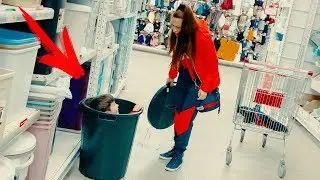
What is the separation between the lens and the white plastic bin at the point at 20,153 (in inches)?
74.2

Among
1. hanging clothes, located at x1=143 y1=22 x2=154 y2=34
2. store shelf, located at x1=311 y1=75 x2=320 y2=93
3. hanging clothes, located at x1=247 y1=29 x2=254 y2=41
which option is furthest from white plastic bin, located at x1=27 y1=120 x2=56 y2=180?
hanging clothes, located at x1=247 y1=29 x2=254 y2=41

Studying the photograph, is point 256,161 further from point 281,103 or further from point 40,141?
point 40,141

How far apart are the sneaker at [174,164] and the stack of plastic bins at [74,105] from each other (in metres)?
0.86

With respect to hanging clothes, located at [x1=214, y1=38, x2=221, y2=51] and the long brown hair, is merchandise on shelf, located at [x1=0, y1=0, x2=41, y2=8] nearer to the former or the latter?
the long brown hair

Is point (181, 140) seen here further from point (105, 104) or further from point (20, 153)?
point (20, 153)

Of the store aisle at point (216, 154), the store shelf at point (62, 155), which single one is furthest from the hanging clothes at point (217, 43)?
the store shelf at point (62, 155)

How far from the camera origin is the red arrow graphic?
7.10ft

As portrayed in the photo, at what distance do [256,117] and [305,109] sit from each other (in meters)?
2.68

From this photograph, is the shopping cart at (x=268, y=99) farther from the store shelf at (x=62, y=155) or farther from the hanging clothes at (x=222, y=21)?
the hanging clothes at (x=222, y=21)

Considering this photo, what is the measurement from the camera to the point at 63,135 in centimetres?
359

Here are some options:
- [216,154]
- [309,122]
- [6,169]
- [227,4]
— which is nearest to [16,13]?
[6,169]

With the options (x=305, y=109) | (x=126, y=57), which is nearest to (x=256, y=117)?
(x=126, y=57)

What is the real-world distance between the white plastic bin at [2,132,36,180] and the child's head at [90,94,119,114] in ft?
3.90

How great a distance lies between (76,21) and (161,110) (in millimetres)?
1498
